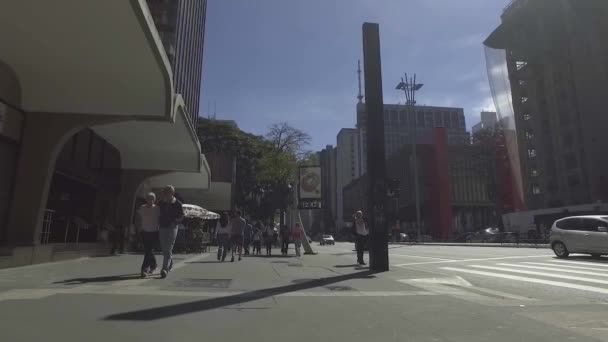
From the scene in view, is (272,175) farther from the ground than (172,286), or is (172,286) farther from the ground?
(272,175)

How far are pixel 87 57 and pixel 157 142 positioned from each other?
9.46m

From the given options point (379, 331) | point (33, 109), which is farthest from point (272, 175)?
point (379, 331)

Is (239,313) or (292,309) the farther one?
(292,309)

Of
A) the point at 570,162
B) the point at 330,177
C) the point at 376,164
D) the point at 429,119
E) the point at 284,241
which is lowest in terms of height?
the point at 284,241

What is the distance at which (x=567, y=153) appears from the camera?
5688cm

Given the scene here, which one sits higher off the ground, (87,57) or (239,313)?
(87,57)

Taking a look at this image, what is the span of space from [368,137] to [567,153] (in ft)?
181

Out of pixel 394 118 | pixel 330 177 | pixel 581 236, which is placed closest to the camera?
pixel 581 236

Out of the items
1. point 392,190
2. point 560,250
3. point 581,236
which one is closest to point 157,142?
point 392,190

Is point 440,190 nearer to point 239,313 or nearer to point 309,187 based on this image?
point 309,187

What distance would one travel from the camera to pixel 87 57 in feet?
37.9

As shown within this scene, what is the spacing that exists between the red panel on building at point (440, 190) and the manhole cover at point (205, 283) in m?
58.8

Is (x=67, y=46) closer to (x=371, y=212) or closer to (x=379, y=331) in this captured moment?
(x=371, y=212)

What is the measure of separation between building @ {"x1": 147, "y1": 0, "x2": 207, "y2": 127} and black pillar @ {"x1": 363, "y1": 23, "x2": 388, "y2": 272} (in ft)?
69.3
